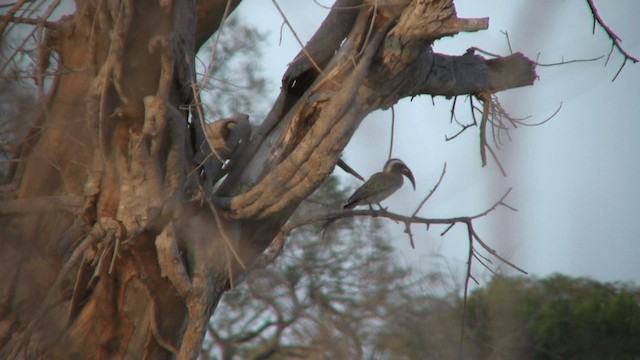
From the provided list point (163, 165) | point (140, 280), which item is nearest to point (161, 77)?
point (163, 165)

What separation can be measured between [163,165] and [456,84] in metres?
1.81

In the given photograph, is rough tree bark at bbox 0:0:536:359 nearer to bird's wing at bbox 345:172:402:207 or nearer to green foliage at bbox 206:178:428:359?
bird's wing at bbox 345:172:402:207

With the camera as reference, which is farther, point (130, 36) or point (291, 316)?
point (291, 316)

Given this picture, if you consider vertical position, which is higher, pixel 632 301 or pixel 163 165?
pixel 632 301

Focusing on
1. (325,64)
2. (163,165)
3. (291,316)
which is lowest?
(163,165)

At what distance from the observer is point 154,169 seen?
3719 millimetres

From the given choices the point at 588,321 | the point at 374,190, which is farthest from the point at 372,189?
the point at 588,321

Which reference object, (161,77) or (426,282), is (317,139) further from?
(426,282)

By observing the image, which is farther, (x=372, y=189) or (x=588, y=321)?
(x=588, y=321)

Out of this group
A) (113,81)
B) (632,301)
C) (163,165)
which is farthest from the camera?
(632,301)

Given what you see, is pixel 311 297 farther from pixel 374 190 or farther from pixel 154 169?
pixel 154 169

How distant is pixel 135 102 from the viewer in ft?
12.2

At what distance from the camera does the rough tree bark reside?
3672mm

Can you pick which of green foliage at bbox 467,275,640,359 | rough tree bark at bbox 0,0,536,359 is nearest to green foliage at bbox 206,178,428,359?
green foliage at bbox 467,275,640,359
